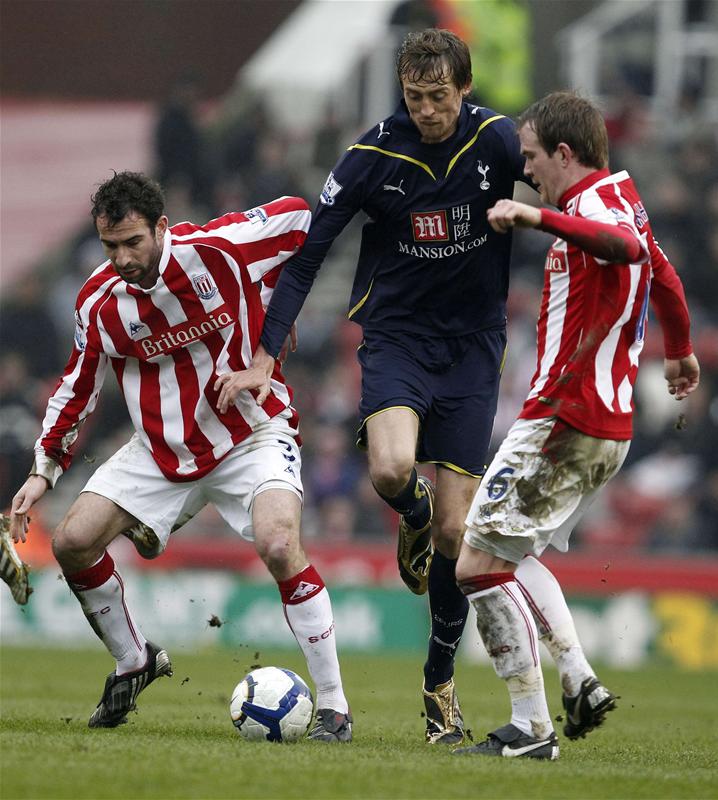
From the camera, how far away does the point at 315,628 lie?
6.00 m

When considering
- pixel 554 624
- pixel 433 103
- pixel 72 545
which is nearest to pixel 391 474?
pixel 554 624

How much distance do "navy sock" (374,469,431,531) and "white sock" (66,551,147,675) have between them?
1257 millimetres

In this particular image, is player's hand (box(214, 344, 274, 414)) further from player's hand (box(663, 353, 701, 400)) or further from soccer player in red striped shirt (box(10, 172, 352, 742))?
player's hand (box(663, 353, 701, 400))

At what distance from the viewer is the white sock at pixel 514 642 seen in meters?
5.34

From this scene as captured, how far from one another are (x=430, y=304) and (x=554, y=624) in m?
1.76

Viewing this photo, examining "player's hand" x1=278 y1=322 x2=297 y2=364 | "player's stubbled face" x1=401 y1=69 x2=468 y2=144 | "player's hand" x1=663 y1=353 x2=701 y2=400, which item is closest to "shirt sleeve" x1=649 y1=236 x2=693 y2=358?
"player's hand" x1=663 y1=353 x2=701 y2=400

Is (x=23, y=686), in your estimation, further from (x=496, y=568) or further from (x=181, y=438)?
(x=496, y=568)

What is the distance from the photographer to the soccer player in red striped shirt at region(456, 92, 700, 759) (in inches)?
206

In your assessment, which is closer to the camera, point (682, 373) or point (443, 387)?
point (682, 373)

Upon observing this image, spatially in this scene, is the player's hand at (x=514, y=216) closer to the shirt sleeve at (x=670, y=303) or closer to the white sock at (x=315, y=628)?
the shirt sleeve at (x=670, y=303)

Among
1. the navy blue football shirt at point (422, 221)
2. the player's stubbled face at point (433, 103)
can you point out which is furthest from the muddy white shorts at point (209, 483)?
the player's stubbled face at point (433, 103)

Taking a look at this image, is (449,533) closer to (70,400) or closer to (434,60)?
(70,400)

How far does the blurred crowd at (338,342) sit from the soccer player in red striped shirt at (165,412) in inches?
272

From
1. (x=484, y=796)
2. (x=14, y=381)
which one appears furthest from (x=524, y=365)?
(x=484, y=796)
